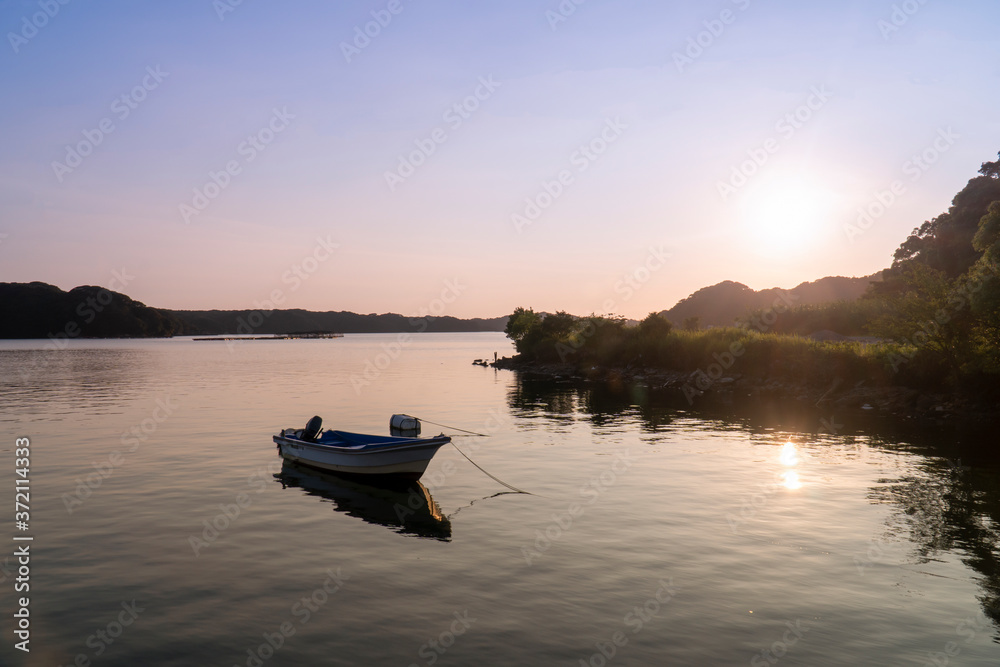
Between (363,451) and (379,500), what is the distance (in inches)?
99.3

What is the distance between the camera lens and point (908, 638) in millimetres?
13539

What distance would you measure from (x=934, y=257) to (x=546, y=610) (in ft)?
320

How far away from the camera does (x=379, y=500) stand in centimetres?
2588

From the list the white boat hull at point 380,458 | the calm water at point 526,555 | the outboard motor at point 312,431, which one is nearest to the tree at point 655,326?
the calm water at point 526,555

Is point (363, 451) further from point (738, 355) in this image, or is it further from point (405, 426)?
point (738, 355)

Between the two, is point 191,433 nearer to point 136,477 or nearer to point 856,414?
point 136,477

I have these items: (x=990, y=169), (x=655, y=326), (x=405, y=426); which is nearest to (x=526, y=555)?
(x=405, y=426)

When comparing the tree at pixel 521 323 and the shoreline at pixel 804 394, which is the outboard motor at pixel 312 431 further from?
the tree at pixel 521 323

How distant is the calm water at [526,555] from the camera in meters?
13.4

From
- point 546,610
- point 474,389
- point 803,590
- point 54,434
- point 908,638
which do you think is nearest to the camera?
point 908,638

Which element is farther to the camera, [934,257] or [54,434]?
[934,257]

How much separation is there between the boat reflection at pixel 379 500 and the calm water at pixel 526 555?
0.16 meters

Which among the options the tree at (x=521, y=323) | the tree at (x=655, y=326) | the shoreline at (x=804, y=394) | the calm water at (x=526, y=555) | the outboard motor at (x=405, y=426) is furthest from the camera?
the tree at (x=521, y=323)

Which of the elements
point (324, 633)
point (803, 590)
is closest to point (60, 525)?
point (324, 633)
